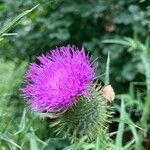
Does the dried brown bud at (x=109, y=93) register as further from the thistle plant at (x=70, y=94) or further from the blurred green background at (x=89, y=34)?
the blurred green background at (x=89, y=34)

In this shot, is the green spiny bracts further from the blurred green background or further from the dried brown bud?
the blurred green background


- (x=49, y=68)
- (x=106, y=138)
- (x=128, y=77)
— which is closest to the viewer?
(x=106, y=138)

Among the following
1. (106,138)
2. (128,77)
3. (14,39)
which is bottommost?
(106,138)

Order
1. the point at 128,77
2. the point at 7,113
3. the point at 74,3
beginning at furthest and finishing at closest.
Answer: the point at 74,3, the point at 128,77, the point at 7,113

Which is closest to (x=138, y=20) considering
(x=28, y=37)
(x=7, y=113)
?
(x=28, y=37)

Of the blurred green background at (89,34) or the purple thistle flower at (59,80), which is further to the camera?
the blurred green background at (89,34)

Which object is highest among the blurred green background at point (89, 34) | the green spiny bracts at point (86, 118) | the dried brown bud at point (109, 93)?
the blurred green background at point (89, 34)

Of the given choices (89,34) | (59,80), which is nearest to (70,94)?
(59,80)

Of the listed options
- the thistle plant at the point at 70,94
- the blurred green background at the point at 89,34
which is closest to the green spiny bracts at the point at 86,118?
the thistle plant at the point at 70,94

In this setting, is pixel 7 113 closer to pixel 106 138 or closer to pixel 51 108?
pixel 51 108
